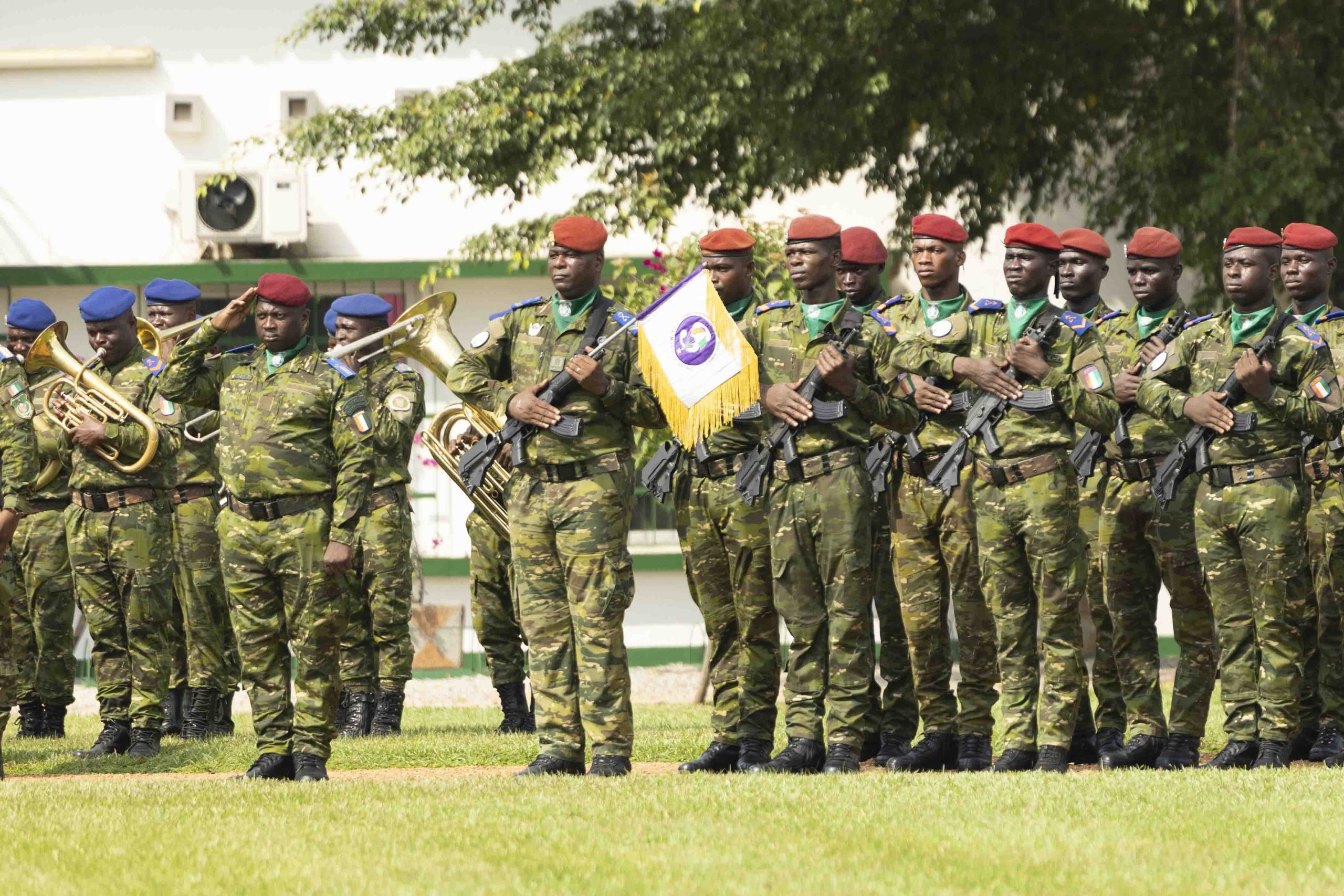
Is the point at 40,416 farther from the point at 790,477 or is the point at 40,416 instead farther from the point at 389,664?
the point at 790,477

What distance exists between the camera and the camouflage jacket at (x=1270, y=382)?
853 centimetres

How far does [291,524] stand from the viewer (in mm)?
8547

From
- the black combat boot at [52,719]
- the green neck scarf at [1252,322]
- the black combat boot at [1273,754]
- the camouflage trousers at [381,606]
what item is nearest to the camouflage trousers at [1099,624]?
the black combat boot at [1273,754]

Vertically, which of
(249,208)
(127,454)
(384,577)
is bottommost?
(384,577)

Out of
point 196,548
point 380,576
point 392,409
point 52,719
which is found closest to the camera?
point 392,409

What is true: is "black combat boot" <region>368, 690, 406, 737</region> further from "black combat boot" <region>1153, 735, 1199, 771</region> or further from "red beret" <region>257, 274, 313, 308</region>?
"black combat boot" <region>1153, 735, 1199, 771</region>

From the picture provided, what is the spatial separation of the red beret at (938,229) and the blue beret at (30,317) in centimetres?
555

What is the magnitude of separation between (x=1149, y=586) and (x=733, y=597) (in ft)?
6.61

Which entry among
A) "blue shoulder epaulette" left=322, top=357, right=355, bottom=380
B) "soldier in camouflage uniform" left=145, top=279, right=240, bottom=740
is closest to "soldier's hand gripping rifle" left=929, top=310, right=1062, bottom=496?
"blue shoulder epaulette" left=322, top=357, right=355, bottom=380

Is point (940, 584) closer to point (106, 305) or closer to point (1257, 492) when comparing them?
point (1257, 492)

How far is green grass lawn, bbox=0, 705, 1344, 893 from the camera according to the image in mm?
6148

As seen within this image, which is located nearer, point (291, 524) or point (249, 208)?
point (291, 524)

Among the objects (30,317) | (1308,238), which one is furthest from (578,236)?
(30,317)

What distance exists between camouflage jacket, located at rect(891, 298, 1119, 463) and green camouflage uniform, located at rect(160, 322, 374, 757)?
8.29 ft
